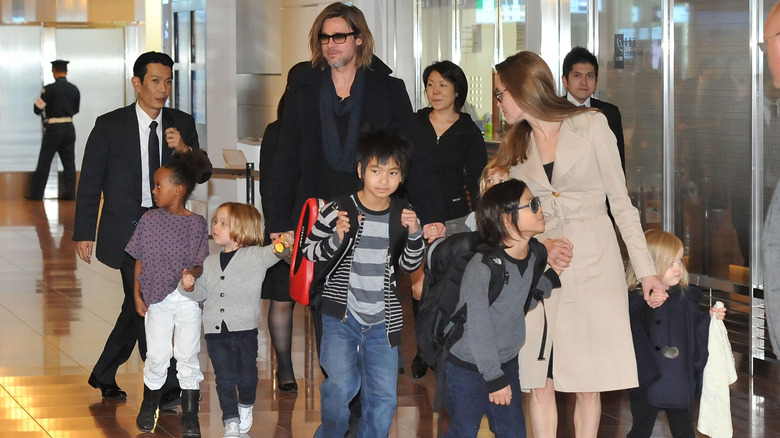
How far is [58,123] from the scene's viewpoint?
18406 mm

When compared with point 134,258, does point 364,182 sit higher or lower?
higher

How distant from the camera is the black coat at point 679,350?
174 inches

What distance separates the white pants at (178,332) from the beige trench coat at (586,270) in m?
1.67

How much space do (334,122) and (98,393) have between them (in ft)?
8.36

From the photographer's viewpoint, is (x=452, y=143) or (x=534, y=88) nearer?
(x=534, y=88)

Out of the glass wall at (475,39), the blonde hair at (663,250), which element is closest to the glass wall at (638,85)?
the glass wall at (475,39)

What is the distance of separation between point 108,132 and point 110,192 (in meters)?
0.30

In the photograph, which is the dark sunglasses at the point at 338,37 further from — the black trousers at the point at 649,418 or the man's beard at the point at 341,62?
the black trousers at the point at 649,418

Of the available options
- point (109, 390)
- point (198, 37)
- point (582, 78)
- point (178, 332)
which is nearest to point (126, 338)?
point (109, 390)

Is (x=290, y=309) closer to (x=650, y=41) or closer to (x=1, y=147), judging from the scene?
(x=650, y=41)

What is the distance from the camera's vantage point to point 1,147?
65.9ft

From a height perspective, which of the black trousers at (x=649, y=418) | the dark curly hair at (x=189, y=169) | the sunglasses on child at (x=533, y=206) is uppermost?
the dark curly hair at (x=189, y=169)

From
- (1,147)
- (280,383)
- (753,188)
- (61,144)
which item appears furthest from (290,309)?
(1,147)

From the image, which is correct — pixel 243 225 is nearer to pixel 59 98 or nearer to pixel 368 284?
pixel 368 284
